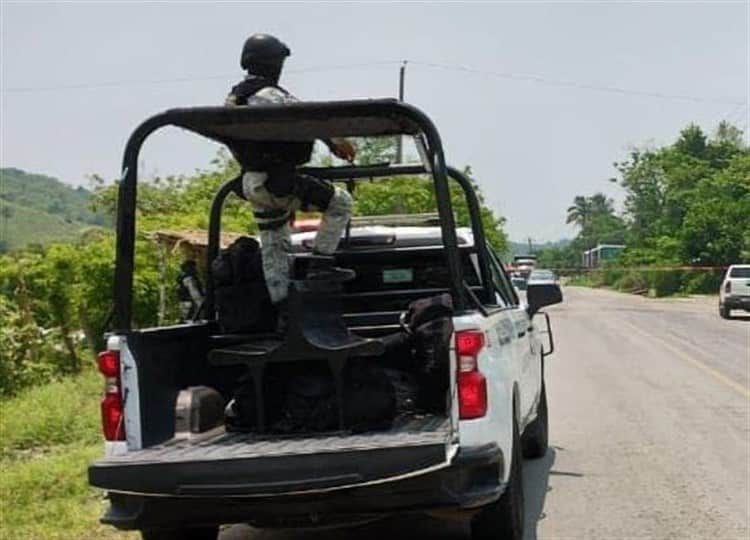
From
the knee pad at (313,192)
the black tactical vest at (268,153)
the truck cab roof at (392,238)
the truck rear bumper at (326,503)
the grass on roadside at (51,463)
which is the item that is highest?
the black tactical vest at (268,153)

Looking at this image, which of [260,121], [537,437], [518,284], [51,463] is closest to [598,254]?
[518,284]

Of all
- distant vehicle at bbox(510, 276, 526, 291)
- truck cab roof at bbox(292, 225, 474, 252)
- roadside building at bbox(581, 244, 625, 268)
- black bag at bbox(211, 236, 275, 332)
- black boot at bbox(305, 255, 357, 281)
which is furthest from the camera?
roadside building at bbox(581, 244, 625, 268)

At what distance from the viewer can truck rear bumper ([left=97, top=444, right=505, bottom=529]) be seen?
191 inches

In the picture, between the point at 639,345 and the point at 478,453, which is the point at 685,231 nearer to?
the point at 639,345

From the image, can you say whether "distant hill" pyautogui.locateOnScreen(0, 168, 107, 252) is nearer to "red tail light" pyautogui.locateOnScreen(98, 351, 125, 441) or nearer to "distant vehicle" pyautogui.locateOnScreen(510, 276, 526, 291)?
"distant vehicle" pyautogui.locateOnScreen(510, 276, 526, 291)

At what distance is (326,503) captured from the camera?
4875mm

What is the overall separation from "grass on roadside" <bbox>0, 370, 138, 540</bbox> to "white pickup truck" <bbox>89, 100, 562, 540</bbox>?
4.82 feet

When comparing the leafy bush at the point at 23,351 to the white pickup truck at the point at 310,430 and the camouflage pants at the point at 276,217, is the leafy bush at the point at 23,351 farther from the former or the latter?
the camouflage pants at the point at 276,217

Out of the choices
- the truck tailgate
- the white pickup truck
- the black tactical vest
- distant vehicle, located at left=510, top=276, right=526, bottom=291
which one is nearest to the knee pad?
the black tactical vest

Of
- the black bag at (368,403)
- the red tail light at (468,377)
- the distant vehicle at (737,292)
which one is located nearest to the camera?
the red tail light at (468,377)

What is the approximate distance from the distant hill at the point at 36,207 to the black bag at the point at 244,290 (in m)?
98.4

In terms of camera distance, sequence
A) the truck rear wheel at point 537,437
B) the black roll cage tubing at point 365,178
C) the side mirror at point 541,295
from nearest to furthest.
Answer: the black roll cage tubing at point 365,178 < the side mirror at point 541,295 < the truck rear wheel at point 537,437

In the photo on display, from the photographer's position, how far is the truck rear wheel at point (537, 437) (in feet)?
29.0

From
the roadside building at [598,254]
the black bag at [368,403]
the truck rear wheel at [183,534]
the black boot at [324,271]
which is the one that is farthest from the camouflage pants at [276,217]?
the roadside building at [598,254]
